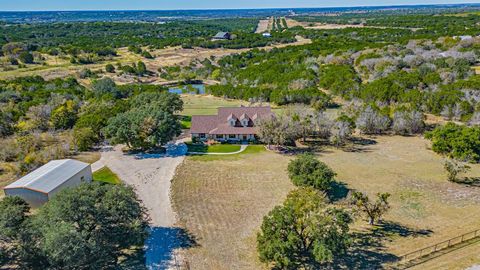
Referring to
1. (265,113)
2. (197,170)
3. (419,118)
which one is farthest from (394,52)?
(197,170)

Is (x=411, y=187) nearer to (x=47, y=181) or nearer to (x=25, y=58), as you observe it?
(x=47, y=181)

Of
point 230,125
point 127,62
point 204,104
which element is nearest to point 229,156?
point 230,125

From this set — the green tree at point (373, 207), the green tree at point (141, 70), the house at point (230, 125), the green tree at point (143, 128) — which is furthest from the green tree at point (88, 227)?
the green tree at point (141, 70)

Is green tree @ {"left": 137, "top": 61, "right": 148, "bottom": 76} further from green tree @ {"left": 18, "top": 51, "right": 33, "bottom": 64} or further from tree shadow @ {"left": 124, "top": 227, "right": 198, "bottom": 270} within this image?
tree shadow @ {"left": 124, "top": 227, "right": 198, "bottom": 270}

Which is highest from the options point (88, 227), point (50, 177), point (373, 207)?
point (88, 227)

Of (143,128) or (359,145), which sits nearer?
(143,128)

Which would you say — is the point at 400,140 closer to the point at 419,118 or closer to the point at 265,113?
the point at 419,118
